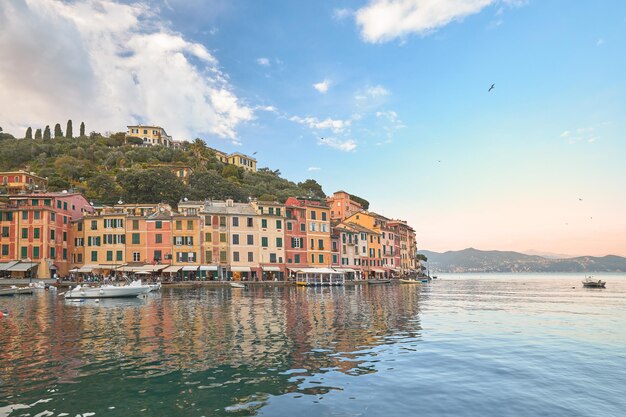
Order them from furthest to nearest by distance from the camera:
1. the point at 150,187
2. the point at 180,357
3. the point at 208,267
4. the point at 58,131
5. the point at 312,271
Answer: the point at 58,131 < the point at 150,187 < the point at 312,271 < the point at 208,267 < the point at 180,357

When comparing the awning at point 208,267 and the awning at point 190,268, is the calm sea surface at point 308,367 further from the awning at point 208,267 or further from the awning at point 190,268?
the awning at point 208,267

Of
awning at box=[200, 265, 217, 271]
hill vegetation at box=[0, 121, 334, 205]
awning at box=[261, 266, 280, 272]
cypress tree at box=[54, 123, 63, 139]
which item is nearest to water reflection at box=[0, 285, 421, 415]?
awning at box=[200, 265, 217, 271]

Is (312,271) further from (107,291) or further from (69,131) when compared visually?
(69,131)

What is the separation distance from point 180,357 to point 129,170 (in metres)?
93.6

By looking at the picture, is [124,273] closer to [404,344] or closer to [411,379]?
[404,344]

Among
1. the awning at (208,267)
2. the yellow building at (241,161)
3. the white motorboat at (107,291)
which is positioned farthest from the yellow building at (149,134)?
the white motorboat at (107,291)

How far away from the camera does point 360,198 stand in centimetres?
13838

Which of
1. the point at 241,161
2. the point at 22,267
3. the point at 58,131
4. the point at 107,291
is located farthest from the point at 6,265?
the point at 58,131

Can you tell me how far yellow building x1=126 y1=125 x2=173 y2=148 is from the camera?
472 ft

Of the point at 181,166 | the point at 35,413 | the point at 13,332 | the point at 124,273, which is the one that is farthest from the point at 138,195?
the point at 35,413

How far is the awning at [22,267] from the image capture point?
190 feet

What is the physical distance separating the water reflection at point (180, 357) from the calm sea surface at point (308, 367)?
2.3 inches

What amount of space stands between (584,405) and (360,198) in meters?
128

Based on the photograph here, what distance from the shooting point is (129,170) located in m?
99.5
